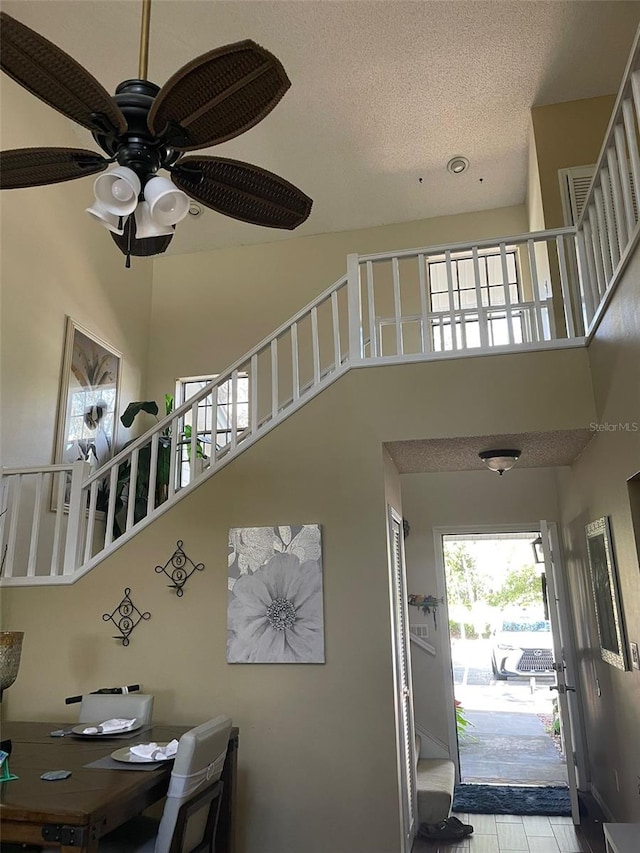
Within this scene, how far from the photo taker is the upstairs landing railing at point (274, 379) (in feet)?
13.6

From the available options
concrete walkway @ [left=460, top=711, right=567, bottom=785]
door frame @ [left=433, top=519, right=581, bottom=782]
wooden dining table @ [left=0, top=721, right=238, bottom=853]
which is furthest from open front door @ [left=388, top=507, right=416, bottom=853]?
concrete walkway @ [left=460, top=711, right=567, bottom=785]

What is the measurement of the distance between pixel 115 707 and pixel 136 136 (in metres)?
3.14

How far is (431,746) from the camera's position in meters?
5.73

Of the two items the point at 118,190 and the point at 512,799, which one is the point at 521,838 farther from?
the point at 118,190

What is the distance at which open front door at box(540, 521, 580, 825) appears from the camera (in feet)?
15.0

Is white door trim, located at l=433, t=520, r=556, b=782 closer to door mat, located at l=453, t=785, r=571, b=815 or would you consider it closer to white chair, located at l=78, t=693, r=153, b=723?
door mat, located at l=453, t=785, r=571, b=815

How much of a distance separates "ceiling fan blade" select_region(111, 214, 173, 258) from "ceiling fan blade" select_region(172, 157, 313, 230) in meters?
0.25

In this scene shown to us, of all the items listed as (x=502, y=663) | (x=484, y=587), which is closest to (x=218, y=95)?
(x=502, y=663)

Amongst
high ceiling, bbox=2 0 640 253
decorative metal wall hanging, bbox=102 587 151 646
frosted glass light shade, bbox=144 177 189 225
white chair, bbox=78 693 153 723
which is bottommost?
white chair, bbox=78 693 153 723

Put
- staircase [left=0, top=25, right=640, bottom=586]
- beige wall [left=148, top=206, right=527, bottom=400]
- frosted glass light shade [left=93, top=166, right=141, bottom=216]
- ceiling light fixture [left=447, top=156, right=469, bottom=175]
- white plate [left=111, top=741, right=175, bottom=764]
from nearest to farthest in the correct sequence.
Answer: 1. frosted glass light shade [left=93, top=166, right=141, bottom=216]
2. white plate [left=111, top=741, right=175, bottom=764]
3. staircase [left=0, top=25, right=640, bottom=586]
4. ceiling light fixture [left=447, top=156, right=469, bottom=175]
5. beige wall [left=148, top=206, right=527, bottom=400]

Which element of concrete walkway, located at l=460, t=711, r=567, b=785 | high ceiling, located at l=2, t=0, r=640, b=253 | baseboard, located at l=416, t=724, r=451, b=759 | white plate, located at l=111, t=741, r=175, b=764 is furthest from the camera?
concrete walkway, located at l=460, t=711, r=567, b=785

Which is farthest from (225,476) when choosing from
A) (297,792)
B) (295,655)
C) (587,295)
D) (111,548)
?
(587,295)

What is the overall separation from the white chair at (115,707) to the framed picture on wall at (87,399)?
1.87 metres

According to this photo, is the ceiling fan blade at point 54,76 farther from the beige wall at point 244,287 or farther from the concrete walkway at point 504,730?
A: the concrete walkway at point 504,730
